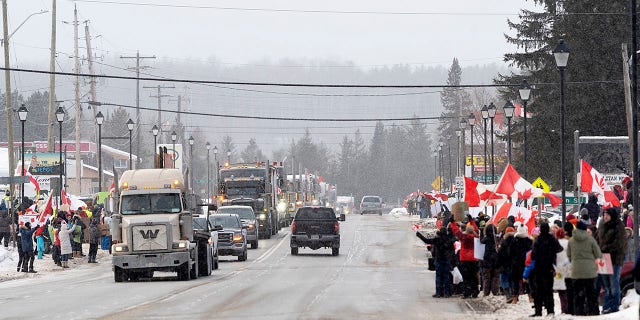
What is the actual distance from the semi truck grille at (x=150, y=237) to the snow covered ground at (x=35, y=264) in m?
6.07

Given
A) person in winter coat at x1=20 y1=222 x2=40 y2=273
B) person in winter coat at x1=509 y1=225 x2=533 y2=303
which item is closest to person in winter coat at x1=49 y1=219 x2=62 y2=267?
person in winter coat at x1=20 y1=222 x2=40 y2=273

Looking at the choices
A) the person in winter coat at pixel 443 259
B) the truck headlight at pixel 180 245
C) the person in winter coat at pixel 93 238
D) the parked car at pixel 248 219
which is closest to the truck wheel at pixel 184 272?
the truck headlight at pixel 180 245

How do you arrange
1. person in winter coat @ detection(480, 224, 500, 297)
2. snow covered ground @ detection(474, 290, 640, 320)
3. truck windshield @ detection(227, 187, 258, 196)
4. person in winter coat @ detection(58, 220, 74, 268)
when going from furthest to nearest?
truck windshield @ detection(227, 187, 258, 196) < person in winter coat @ detection(58, 220, 74, 268) < person in winter coat @ detection(480, 224, 500, 297) < snow covered ground @ detection(474, 290, 640, 320)

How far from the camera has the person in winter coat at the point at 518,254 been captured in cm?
2503

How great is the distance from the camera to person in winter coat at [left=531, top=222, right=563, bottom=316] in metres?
22.3

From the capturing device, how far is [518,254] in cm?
2527

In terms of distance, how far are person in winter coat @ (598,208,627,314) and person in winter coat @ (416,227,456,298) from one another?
6.93 metres

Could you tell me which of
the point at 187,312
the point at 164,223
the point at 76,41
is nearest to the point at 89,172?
A: the point at 76,41

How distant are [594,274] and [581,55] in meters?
48.0

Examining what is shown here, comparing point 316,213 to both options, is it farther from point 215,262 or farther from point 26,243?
point 26,243

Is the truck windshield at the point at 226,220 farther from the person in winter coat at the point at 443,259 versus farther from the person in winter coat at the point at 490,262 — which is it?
the person in winter coat at the point at 490,262

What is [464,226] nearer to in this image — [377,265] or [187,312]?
[187,312]

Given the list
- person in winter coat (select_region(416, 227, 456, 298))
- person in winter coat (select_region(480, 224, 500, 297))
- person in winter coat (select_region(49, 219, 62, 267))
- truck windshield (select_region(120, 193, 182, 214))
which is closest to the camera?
person in winter coat (select_region(480, 224, 500, 297))

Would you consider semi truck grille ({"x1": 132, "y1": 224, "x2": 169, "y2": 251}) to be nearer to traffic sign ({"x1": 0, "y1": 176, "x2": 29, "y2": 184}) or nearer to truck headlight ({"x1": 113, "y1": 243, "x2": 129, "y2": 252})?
truck headlight ({"x1": 113, "y1": 243, "x2": 129, "y2": 252})
